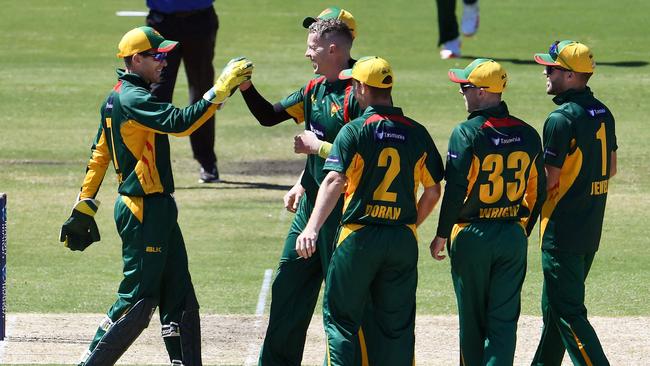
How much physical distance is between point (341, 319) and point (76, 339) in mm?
2657

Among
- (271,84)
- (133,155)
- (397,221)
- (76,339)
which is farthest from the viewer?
(271,84)

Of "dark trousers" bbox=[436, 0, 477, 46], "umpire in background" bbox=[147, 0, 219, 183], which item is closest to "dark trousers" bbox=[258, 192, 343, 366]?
"umpire in background" bbox=[147, 0, 219, 183]

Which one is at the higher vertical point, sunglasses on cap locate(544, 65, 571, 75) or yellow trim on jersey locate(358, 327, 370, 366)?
sunglasses on cap locate(544, 65, 571, 75)

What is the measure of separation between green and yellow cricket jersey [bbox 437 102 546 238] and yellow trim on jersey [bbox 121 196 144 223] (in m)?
1.85

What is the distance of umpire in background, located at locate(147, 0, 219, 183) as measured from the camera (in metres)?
14.6

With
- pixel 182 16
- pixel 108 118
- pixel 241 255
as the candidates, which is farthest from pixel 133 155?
pixel 182 16

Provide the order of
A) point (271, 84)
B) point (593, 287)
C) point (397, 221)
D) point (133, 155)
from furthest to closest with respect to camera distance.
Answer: point (271, 84) < point (593, 287) < point (133, 155) < point (397, 221)

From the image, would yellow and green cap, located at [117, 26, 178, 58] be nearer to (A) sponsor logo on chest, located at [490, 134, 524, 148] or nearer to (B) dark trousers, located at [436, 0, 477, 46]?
(A) sponsor logo on chest, located at [490, 134, 524, 148]

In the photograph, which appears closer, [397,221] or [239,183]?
[397,221]

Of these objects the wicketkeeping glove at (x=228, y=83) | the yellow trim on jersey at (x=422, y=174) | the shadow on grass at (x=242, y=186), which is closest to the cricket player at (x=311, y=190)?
the wicketkeeping glove at (x=228, y=83)

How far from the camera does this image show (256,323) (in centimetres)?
1032

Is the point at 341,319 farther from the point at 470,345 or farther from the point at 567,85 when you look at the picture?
the point at 567,85

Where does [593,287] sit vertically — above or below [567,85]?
below

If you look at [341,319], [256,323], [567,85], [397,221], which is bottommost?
[256,323]
